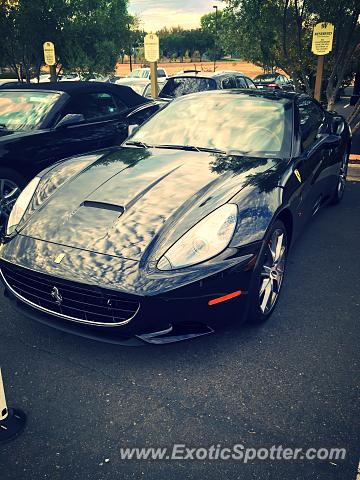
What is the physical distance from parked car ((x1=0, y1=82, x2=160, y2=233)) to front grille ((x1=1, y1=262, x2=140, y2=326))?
2293 millimetres

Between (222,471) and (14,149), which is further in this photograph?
(14,149)

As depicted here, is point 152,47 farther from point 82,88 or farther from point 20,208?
point 20,208

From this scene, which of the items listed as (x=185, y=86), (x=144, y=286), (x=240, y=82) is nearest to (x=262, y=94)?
(x=144, y=286)

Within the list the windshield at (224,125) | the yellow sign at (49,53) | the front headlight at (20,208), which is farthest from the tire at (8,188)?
the yellow sign at (49,53)

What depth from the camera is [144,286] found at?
243cm

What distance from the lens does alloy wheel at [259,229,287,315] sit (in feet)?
10.1

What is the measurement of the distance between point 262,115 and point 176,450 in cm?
294

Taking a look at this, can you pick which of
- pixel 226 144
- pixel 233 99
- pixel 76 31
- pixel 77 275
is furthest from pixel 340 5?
pixel 76 31

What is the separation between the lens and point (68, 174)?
11.8 ft

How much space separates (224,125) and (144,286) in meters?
2.10

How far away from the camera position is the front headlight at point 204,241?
2566 millimetres

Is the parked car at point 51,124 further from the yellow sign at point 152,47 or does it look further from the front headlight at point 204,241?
the yellow sign at point 152,47

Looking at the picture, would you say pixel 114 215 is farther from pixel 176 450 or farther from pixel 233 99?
pixel 233 99

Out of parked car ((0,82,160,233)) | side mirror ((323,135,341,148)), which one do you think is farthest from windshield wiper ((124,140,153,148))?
side mirror ((323,135,341,148))
